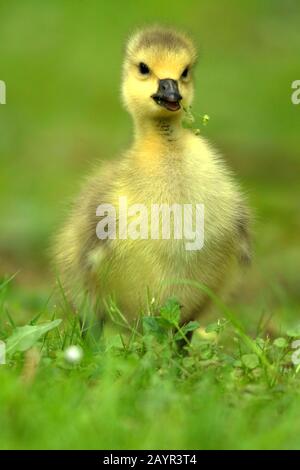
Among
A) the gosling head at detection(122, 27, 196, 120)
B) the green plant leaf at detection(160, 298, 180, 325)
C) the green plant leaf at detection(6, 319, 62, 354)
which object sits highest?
the gosling head at detection(122, 27, 196, 120)

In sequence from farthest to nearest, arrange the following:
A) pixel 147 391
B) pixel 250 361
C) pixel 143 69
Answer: pixel 143 69 < pixel 250 361 < pixel 147 391

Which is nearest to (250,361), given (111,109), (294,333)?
(294,333)

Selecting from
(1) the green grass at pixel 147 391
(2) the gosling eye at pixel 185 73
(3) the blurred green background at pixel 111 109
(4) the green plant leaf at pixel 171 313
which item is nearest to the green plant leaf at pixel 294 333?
(1) the green grass at pixel 147 391

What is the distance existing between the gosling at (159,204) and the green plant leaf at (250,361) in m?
0.53

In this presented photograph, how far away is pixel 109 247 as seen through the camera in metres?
4.05

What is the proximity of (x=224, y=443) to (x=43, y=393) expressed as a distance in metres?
0.54

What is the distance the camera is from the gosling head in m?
4.10

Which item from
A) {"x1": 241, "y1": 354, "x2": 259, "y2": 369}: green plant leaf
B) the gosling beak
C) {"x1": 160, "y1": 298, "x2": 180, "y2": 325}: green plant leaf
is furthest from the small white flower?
the gosling beak

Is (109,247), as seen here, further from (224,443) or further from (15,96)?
(15,96)

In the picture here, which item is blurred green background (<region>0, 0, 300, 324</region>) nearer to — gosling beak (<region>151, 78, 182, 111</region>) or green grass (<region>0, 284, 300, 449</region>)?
gosling beak (<region>151, 78, 182, 111</region>)

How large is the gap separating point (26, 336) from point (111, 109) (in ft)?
22.7

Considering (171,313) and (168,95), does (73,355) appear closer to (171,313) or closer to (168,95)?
(171,313)

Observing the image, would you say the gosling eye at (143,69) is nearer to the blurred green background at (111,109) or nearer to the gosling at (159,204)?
the gosling at (159,204)

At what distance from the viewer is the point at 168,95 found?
159 inches
